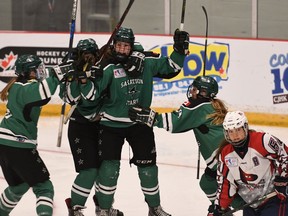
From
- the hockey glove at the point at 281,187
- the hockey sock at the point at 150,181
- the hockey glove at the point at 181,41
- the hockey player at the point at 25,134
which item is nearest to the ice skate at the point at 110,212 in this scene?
the hockey sock at the point at 150,181

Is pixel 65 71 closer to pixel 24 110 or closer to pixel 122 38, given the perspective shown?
pixel 24 110

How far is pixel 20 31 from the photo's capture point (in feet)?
28.8

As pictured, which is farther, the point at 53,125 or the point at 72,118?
the point at 53,125

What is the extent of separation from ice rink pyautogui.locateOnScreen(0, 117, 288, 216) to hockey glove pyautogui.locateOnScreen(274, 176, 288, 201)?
134cm

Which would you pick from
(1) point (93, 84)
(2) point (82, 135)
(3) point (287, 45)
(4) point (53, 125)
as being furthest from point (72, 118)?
(3) point (287, 45)

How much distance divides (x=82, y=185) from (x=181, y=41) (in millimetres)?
1054

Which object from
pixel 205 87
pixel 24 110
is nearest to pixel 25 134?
pixel 24 110

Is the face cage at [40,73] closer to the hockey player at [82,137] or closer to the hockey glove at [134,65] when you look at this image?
the hockey player at [82,137]

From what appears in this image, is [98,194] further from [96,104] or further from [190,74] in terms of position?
[190,74]

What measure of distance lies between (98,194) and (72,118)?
0.50 meters

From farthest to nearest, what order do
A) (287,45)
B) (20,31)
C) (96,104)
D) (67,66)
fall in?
1. (20,31)
2. (287,45)
3. (96,104)
4. (67,66)

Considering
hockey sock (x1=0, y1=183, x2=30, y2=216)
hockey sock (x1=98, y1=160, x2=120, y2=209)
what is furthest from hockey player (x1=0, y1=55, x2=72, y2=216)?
hockey sock (x1=98, y1=160, x2=120, y2=209)

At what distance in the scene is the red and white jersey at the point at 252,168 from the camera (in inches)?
157

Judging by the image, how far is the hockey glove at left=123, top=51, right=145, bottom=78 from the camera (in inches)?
192
